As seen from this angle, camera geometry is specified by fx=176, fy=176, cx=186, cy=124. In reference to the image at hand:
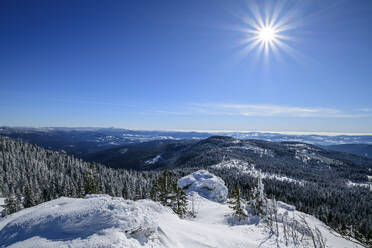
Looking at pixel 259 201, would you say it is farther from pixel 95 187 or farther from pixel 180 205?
pixel 95 187

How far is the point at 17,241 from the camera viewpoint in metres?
13.0

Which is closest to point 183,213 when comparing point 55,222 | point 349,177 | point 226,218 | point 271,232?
point 226,218

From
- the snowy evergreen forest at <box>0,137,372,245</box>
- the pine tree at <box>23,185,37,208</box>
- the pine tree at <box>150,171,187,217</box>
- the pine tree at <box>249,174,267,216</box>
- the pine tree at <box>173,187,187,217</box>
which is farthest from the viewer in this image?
the snowy evergreen forest at <box>0,137,372,245</box>

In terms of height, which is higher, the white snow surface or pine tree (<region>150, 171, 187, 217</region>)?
the white snow surface

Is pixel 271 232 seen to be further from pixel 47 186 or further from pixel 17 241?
pixel 47 186

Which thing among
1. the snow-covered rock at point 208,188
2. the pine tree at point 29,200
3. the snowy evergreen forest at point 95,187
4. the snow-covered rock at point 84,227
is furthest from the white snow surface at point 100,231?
the pine tree at point 29,200

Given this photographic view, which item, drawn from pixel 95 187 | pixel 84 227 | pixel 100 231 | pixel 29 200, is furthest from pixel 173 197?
pixel 29 200

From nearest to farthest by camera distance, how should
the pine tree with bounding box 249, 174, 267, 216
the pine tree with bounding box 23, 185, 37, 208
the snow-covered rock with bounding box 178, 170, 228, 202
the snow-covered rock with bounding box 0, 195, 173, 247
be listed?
the snow-covered rock with bounding box 0, 195, 173, 247, the pine tree with bounding box 249, 174, 267, 216, the snow-covered rock with bounding box 178, 170, 228, 202, the pine tree with bounding box 23, 185, 37, 208

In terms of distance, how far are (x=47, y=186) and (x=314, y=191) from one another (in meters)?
154

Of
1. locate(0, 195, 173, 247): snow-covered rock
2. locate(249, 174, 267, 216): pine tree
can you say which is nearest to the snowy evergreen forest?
locate(249, 174, 267, 216): pine tree

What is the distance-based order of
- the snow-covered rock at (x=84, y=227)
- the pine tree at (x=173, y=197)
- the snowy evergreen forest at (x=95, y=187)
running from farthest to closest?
the snowy evergreen forest at (x=95, y=187), the pine tree at (x=173, y=197), the snow-covered rock at (x=84, y=227)

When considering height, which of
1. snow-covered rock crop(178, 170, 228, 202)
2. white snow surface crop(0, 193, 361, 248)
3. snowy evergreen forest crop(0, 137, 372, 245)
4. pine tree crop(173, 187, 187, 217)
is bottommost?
snowy evergreen forest crop(0, 137, 372, 245)

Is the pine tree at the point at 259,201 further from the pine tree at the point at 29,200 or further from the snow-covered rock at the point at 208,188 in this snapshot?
the pine tree at the point at 29,200

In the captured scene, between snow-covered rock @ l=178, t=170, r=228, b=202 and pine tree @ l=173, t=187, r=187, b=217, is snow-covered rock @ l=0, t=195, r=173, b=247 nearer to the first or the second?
pine tree @ l=173, t=187, r=187, b=217
